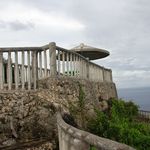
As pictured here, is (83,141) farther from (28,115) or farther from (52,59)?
(52,59)

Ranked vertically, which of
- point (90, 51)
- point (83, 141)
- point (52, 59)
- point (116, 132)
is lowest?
point (116, 132)

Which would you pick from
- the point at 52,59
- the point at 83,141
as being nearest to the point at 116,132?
the point at 52,59

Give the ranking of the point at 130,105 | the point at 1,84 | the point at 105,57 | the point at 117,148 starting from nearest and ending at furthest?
the point at 117,148 < the point at 1,84 < the point at 130,105 < the point at 105,57

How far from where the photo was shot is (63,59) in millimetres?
13023

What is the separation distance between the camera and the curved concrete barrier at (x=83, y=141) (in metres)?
4.61

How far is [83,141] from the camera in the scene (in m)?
5.61

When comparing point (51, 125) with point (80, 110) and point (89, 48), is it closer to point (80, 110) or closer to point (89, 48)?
point (80, 110)

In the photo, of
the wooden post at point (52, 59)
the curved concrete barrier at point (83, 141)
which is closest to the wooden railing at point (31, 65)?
the wooden post at point (52, 59)

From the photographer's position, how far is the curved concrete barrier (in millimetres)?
4605

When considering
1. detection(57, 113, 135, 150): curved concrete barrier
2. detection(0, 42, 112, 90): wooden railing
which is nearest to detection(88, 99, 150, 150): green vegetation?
detection(0, 42, 112, 90): wooden railing

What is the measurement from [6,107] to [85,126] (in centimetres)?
331

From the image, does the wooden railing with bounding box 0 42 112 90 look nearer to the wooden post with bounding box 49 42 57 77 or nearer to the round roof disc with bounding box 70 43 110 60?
the wooden post with bounding box 49 42 57 77

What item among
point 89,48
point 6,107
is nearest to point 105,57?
point 89,48

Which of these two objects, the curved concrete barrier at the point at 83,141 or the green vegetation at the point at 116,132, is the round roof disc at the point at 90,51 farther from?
the curved concrete barrier at the point at 83,141
